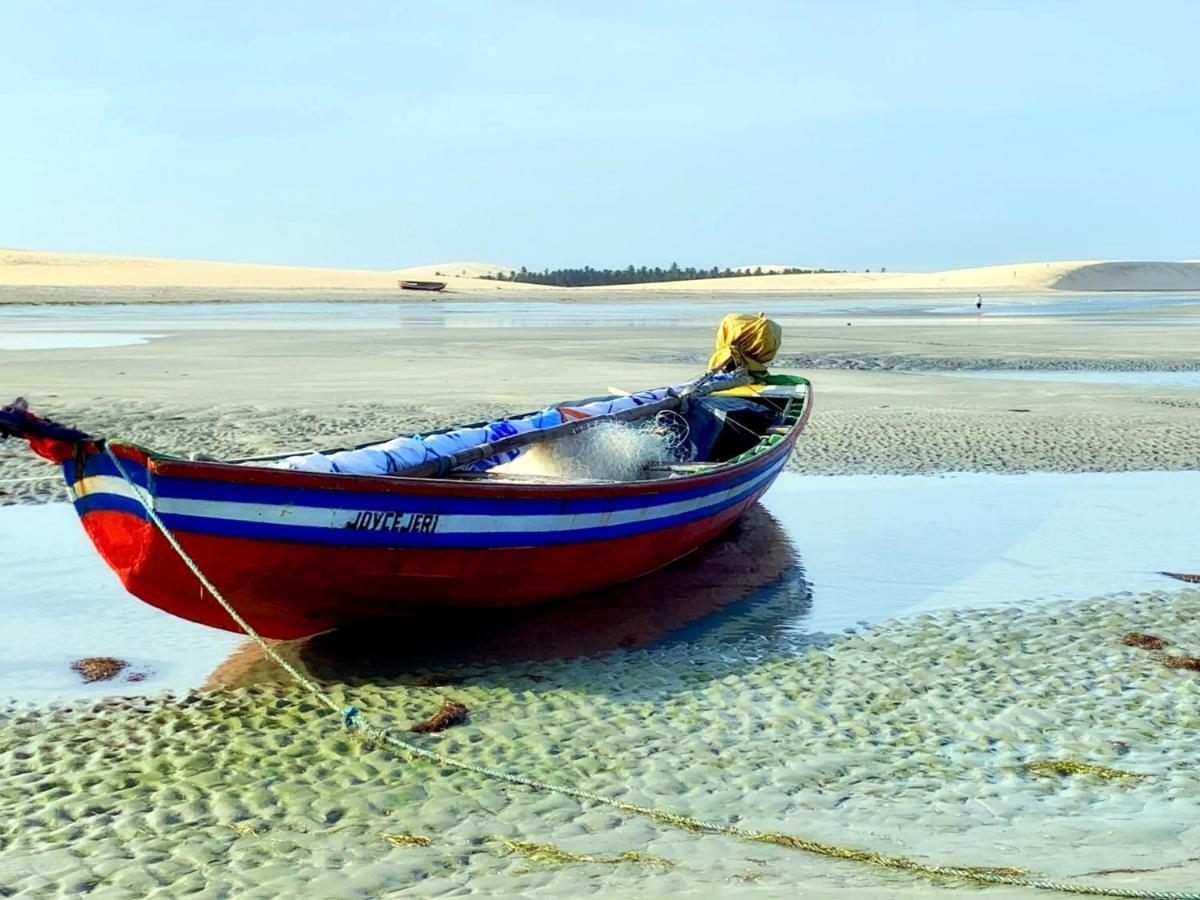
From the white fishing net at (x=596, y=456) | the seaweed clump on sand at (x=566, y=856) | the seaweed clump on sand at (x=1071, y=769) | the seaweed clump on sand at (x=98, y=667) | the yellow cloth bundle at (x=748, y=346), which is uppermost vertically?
the yellow cloth bundle at (x=748, y=346)

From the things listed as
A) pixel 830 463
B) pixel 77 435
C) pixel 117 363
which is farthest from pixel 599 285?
pixel 77 435

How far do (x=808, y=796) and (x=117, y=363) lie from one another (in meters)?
20.2

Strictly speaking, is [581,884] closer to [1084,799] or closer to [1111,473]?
[1084,799]

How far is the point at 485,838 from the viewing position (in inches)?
187

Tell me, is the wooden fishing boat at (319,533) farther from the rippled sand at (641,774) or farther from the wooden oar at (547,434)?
the wooden oar at (547,434)

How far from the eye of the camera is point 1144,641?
7316 mm

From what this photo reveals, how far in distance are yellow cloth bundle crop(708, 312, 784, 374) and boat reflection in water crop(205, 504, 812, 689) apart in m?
5.17

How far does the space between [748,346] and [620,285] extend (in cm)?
9566

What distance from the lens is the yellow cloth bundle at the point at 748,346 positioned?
14102mm

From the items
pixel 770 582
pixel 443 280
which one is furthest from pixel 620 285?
pixel 770 582

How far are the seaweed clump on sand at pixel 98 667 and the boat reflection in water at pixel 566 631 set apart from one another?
51 cm

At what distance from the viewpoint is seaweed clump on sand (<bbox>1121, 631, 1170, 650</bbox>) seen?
23.7 ft

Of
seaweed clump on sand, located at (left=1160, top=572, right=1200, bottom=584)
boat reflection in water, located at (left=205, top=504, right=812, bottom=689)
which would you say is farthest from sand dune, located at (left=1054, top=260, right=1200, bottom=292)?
boat reflection in water, located at (left=205, top=504, right=812, bottom=689)

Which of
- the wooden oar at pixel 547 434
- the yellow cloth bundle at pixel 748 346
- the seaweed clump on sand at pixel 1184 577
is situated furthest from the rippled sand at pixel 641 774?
the yellow cloth bundle at pixel 748 346
